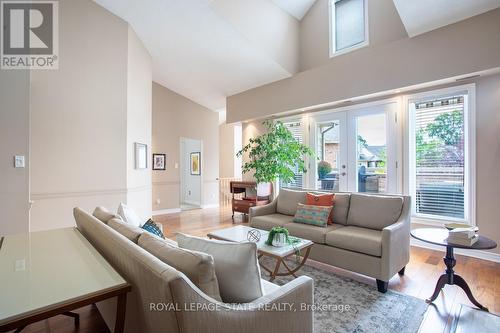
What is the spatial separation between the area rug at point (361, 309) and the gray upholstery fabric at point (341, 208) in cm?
84

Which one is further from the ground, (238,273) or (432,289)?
(238,273)

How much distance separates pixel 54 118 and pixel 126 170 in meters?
1.22

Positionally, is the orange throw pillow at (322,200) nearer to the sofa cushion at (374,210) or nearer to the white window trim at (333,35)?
the sofa cushion at (374,210)

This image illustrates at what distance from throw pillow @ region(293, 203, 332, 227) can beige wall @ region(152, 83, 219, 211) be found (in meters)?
4.45

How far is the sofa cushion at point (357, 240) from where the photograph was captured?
8.40 feet

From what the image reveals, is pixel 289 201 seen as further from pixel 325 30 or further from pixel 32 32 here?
pixel 32 32

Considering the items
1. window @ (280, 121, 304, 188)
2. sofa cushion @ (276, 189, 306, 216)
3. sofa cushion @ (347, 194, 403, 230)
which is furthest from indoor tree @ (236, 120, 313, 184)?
sofa cushion @ (347, 194, 403, 230)

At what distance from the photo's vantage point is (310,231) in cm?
312

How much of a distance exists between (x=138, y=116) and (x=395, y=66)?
173 inches

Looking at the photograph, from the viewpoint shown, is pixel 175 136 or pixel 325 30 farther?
pixel 175 136

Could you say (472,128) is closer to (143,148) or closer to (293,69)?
(293,69)

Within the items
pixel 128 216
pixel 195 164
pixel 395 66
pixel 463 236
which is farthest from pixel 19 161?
pixel 195 164

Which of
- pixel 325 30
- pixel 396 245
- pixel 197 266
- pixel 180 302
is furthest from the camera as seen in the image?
pixel 325 30

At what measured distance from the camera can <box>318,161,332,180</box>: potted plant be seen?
17.0 feet
